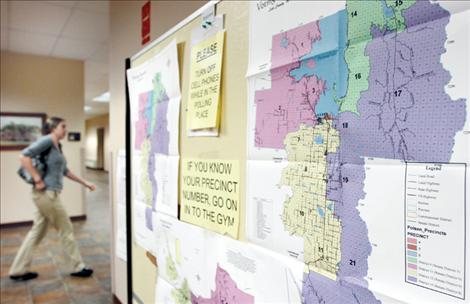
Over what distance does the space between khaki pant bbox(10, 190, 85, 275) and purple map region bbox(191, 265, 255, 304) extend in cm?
264

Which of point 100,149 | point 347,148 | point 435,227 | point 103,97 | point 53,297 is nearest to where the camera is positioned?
point 435,227

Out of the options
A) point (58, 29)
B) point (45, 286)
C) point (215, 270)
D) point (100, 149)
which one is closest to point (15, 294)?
point (45, 286)

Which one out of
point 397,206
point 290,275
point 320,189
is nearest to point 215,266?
point 290,275

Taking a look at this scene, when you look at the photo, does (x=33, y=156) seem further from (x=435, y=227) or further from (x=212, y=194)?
(x=435, y=227)

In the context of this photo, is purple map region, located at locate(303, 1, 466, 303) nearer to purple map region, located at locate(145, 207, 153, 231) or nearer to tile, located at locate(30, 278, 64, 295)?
purple map region, located at locate(145, 207, 153, 231)

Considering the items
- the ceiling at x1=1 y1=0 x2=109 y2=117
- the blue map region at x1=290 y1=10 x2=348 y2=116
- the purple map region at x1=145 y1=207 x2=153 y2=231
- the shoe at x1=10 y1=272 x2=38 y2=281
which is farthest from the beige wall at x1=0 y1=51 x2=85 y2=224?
the blue map region at x1=290 y1=10 x2=348 y2=116

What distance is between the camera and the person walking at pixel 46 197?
2.88 meters

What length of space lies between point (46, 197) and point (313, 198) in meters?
2.99

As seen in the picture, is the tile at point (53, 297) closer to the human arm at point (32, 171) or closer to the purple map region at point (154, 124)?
the human arm at point (32, 171)

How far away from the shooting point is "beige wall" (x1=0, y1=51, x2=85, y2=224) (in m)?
4.94

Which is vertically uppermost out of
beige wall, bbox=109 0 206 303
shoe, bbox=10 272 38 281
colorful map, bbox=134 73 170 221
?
beige wall, bbox=109 0 206 303

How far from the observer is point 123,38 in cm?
234

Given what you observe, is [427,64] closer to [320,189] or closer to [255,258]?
[320,189]

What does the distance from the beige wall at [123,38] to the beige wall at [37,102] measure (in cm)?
324
